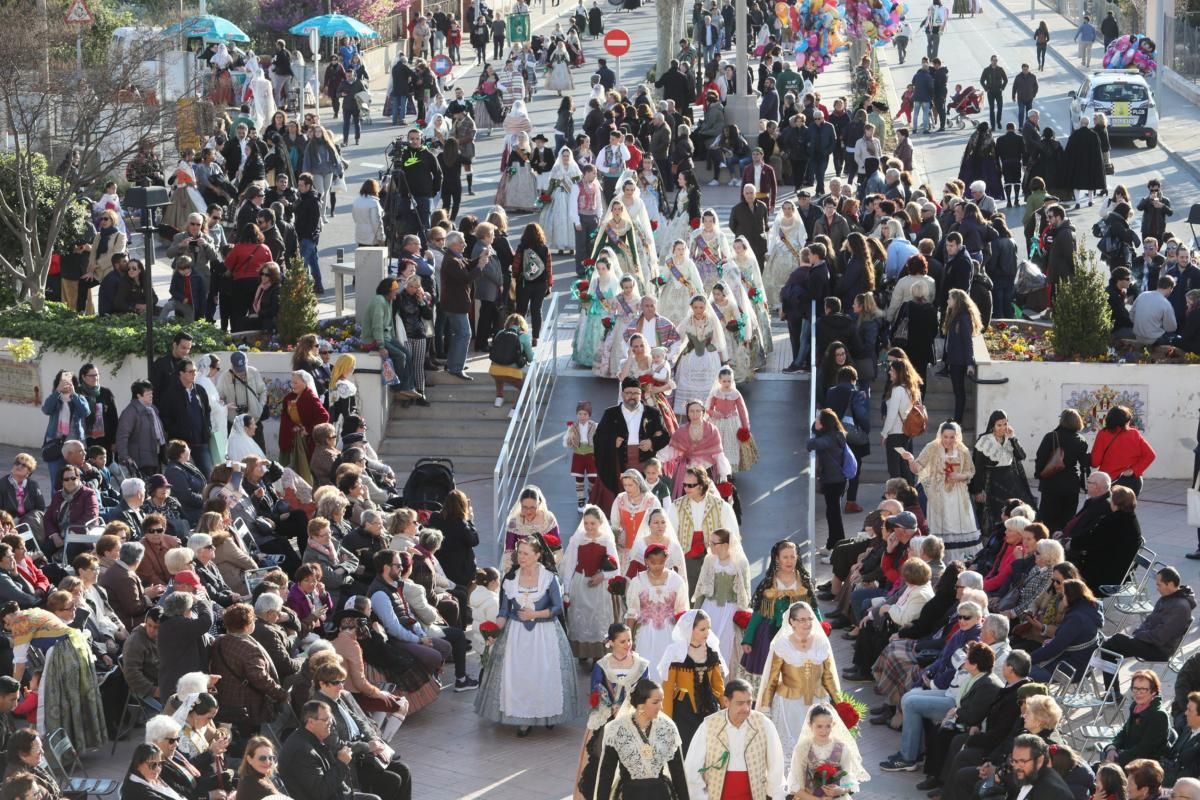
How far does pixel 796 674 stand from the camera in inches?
556

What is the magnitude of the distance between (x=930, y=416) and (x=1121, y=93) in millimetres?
21253

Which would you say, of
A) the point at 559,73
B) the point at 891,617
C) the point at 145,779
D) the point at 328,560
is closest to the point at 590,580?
the point at 328,560

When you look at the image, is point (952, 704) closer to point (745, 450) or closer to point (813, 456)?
point (813, 456)

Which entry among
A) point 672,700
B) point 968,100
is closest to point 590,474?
point 672,700

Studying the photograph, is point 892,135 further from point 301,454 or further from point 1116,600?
point 1116,600

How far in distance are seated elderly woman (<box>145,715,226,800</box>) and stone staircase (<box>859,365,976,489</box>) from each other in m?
10.7

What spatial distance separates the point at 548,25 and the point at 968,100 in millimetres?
25450

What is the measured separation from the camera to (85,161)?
2875 centimetres

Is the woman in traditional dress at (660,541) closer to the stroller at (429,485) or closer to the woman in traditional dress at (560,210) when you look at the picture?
the stroller at (429,485)

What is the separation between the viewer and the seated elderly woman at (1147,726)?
43.9 feet

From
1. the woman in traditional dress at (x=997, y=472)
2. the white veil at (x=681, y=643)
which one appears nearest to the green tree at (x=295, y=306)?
the woman in traditional dress at (x=997, y=472)

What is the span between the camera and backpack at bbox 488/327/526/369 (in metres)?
22.8

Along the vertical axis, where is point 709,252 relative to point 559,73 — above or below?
below

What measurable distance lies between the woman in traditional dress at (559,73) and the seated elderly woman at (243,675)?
3655 cm
